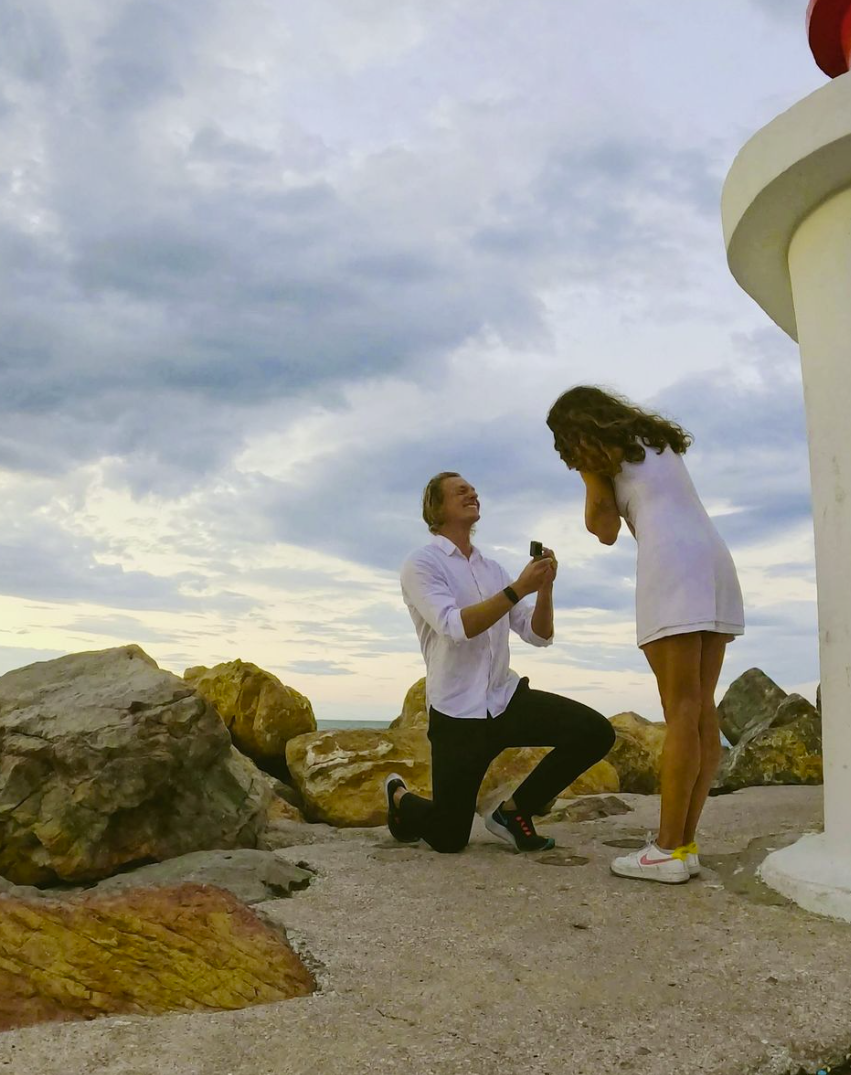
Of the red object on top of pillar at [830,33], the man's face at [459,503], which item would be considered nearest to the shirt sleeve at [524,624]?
the man's face at [459,503]

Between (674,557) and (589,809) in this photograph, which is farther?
(589,809)

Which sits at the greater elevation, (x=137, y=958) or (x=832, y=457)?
(x=832, y=457)

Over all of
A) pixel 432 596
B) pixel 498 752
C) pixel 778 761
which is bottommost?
pixel 778 761

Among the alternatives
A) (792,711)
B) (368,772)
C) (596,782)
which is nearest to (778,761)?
(792,711)

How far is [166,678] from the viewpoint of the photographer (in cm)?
441

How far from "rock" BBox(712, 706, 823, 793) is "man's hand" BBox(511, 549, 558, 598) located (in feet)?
10.1

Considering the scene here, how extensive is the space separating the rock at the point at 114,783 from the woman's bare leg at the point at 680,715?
6.75 feet

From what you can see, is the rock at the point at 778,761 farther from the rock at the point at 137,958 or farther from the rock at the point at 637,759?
the rock at the point at 137,958

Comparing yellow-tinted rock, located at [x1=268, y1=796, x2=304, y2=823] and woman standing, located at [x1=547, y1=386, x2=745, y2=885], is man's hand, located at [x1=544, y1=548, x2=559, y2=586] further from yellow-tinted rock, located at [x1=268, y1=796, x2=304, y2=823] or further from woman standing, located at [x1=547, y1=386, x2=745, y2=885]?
yellow-tinted rock, located at [x1=268, y1=796, x2=304, y2=823]

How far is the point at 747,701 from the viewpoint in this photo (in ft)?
26.8

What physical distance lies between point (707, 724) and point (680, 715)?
0.65 ft

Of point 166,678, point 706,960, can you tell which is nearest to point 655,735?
point 166,678

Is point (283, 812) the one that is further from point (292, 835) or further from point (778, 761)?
point (778, 761)

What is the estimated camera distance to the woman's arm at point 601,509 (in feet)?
11.5
